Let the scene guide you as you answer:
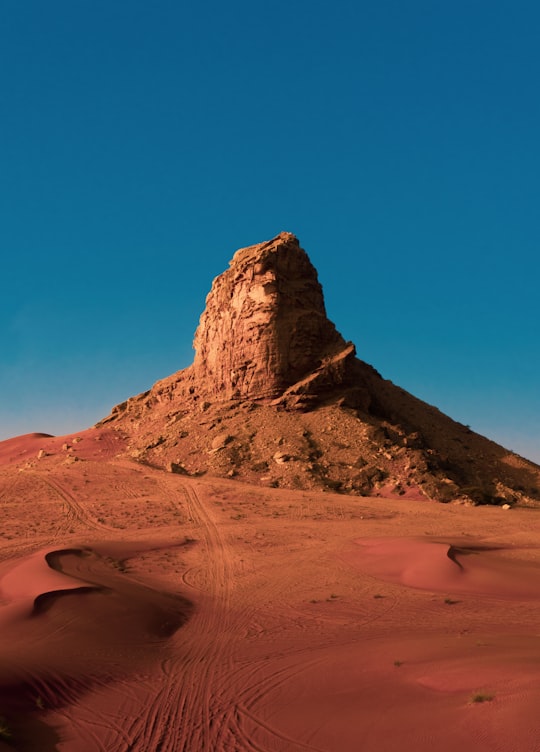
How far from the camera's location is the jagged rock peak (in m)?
40.4

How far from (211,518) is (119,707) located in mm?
17844

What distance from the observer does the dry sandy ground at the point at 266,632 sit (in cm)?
729

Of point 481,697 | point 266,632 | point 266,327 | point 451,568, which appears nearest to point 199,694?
point 266,632

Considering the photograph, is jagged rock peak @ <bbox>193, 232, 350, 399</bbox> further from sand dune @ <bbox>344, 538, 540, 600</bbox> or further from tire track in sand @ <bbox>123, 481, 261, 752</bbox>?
tire track in sand @ <bbox>123, 481, 261, 752</bbox>

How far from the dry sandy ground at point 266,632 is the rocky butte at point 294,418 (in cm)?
756

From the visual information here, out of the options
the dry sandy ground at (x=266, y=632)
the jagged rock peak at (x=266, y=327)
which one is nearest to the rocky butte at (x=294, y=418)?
the jagged rock peak at (x=266, y=327)

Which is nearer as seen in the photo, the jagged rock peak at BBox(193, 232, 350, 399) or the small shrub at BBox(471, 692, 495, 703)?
the small shrub at BBox(471, 692, 495, 703)

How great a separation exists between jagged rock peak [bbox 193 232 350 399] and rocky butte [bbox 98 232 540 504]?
0.08 metres

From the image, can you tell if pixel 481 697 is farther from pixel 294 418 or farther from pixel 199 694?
pixel 294 418

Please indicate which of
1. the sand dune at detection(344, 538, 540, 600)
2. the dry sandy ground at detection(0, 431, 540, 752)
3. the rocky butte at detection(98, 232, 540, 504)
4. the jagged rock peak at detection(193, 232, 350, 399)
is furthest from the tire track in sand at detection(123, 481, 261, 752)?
the jagged rock peak at detection(193, 232, 350, 399)

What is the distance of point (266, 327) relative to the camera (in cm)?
4041

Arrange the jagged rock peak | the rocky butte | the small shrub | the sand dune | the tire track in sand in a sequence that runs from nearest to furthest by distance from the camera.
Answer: the small shrub, the tire track in sand, the sand dune, the rocky butte, the jagged rock peak

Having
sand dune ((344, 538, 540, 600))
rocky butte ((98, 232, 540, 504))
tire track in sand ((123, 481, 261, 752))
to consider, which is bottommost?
tire track in sand ((123, 481, 261, 752))

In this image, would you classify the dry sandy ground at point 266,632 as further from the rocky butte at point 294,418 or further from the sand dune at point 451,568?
the rocky butte at point 294,418
